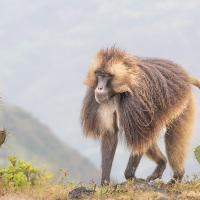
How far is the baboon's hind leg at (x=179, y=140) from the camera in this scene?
504 inches

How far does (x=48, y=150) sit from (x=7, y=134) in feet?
191

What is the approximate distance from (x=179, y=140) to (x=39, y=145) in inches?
2229

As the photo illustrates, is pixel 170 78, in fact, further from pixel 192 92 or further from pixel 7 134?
pixel 7 134

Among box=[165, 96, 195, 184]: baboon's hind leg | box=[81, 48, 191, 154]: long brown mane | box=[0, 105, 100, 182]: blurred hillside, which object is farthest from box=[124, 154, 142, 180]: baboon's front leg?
box=[0, 105, 100, 182]: blurred hillside

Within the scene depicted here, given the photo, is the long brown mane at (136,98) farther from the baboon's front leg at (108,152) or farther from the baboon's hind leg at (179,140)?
the baboon's hind leg at (179,140)

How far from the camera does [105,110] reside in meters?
11.8

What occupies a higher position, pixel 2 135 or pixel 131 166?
pixel 2 135

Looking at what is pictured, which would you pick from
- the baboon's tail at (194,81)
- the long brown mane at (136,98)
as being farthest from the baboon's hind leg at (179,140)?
the long brown mane at (136,98)

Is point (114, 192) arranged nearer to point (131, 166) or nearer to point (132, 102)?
point (131, 166)

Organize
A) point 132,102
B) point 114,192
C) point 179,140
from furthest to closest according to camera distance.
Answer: point 179,140 < point 132,102 < point 114,192

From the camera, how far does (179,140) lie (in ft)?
42.1

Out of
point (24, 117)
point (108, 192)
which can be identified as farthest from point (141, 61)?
point (24, 117)

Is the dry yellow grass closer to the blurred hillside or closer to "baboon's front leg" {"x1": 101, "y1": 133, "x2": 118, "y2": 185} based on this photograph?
"baboon's front leg" {"x1": 101, "y1": 133, "x2": 118, "y2": 185}

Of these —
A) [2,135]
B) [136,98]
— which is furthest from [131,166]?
[2,135]
